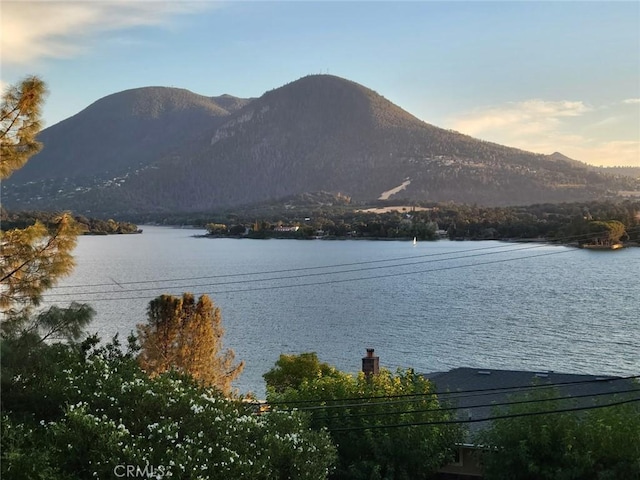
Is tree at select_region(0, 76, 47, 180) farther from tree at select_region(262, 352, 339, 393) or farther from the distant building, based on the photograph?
the distant building

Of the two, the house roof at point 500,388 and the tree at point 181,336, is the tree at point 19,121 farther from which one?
the tree at point 181,336

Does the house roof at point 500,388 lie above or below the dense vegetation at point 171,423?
below

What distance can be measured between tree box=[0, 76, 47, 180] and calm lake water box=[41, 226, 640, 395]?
19.4m

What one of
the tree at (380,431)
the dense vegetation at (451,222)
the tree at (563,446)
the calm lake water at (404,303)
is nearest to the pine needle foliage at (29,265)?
the tree at (380,431)

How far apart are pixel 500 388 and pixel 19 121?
10.4m

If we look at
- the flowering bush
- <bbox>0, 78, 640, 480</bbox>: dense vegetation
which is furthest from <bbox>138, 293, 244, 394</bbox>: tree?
the flowering bush

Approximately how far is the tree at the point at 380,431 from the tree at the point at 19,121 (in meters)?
5.37

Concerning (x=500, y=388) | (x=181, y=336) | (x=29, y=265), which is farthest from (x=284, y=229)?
(x=29, y=265)

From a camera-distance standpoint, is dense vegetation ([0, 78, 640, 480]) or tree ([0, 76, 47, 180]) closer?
dense vegetation ([0, 78, 640, 480])

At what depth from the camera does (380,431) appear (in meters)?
11.9

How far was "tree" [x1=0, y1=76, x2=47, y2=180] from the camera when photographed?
8008 mm

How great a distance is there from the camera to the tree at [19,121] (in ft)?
26.3

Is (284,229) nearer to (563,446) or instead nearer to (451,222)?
(451,222)

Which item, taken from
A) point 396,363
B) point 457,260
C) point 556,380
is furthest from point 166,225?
point 556,380
